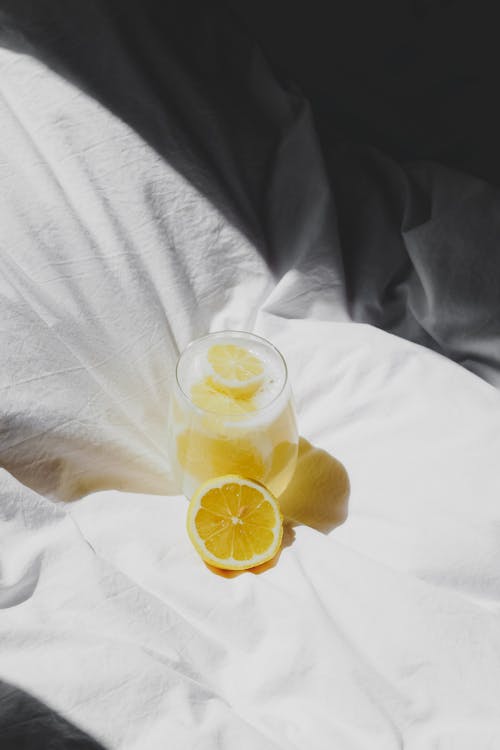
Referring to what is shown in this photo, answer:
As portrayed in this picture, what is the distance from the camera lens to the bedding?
2.18 ft

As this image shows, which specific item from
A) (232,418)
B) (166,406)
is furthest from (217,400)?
(166,406)

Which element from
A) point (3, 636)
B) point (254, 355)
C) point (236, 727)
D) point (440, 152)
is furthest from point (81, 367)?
point (440, 152)

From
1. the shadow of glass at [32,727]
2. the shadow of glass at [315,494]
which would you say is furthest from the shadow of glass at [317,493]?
the shadow of glass at [32,727]

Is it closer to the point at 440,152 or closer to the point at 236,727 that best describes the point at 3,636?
the point at 236,727

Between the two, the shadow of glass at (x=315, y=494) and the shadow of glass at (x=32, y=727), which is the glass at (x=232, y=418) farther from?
the shadow of glass at (x=32, y=727)

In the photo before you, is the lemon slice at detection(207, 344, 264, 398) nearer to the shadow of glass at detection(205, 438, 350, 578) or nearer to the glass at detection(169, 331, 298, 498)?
the glass at detection(169, 331, 298, 498)

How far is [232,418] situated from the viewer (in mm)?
781

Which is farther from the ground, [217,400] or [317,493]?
[217,400]

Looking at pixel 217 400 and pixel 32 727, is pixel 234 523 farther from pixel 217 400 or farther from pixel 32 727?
pixel 32 727

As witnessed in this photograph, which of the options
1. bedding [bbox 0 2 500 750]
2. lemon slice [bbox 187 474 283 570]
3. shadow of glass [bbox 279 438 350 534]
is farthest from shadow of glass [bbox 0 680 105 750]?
shadow of glass [bbox 279 438 350 534]

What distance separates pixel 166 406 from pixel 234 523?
21 cm

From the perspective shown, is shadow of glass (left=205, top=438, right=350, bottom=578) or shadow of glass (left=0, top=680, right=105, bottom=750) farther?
shadow of glass (left=205, top=438, right=350, bottom=578)

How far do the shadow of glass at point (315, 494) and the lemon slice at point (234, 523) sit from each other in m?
0.04

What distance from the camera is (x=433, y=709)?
668 millimetres
